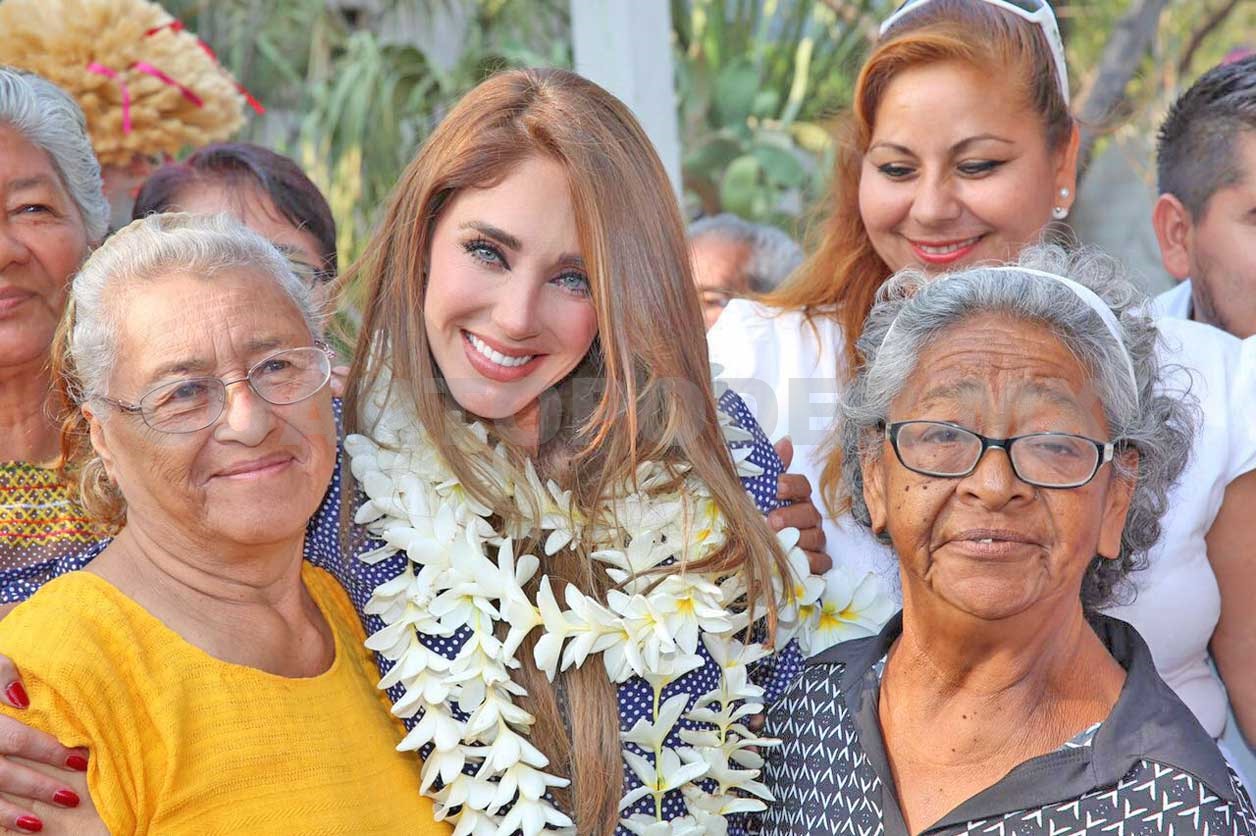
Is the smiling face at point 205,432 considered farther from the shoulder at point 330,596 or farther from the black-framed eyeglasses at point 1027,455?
the black-framed eyeglasses at point 1027,455

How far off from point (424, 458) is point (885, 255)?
3.92ft

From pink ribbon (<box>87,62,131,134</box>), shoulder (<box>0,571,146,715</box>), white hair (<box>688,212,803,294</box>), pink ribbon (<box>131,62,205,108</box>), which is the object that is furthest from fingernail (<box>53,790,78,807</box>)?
white hair (<box>688,212,803,294</box>)

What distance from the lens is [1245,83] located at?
3.27m

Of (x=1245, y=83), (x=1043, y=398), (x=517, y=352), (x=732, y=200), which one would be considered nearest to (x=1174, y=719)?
(x=1043, y=398)

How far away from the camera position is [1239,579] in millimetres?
2775

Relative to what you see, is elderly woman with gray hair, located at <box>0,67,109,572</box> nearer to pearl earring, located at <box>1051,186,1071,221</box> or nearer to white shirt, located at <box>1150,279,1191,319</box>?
pearl earring, located at <box>1051,186,1071,221</box>

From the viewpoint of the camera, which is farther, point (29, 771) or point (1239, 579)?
point (1239, 579)

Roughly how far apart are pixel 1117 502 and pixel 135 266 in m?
1.59

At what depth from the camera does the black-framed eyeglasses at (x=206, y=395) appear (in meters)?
2.25

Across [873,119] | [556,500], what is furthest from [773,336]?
[556,500]

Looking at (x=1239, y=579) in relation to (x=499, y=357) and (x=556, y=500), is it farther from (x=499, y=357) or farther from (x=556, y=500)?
(x=499, y=357)

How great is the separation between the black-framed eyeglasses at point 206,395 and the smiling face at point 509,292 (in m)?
→ 0.40

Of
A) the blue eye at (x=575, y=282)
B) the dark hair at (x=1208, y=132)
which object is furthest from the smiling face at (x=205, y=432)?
the dark hair at (x=1208, y=132)

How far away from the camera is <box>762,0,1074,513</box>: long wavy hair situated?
3088mm
